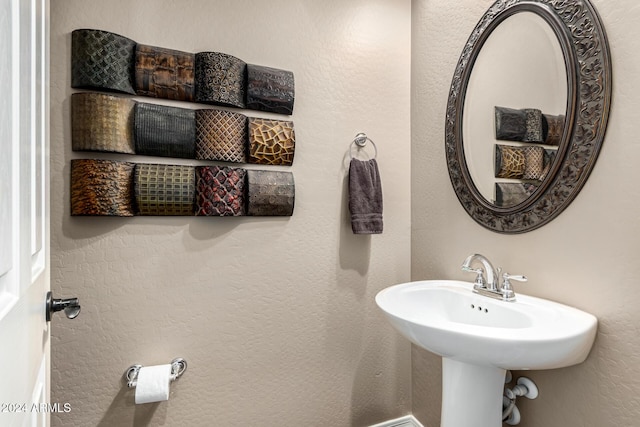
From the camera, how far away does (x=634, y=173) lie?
950 millimetres

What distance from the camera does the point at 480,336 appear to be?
0.89m

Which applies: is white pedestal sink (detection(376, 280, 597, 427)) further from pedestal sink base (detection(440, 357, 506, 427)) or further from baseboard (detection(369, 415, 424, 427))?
baseboard (detection(369, 415, 424, 427))

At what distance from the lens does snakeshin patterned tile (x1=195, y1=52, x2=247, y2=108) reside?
4.60 ft

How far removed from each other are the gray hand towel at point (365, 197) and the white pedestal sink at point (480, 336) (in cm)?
37

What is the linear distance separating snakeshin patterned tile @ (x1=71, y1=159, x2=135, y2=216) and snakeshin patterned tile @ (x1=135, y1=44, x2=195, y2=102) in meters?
0.34

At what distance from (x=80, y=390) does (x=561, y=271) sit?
181 centimetres

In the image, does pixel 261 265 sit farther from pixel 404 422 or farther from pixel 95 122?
pixel 404 422

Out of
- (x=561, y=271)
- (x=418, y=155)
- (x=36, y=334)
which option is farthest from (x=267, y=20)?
(x=561, y=271)

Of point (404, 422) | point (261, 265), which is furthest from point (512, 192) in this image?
point (404, 422)

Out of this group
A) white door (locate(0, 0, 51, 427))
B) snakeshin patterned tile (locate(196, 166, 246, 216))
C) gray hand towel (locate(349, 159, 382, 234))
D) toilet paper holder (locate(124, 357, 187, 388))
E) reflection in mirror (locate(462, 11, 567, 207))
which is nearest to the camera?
white door (locate(0, 0, 51, 427))

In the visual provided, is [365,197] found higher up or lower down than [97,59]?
lower down

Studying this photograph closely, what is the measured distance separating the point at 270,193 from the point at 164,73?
652mm

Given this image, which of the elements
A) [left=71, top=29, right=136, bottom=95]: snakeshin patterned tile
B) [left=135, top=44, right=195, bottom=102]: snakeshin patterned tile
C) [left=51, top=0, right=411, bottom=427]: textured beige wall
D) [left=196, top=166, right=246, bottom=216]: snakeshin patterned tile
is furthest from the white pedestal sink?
[left=71, top=29, right=136, bottom=95]: snakeshin patterned tile

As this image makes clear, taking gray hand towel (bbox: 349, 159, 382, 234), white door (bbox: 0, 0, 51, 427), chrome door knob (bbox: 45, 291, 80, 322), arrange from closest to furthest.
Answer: white door (bbox: 0, 0, 51, 427) → chrome door knob (bbox: 45, 291, 80, 322) → gray hand towel (bbox: 349, 159, 382, 234)
